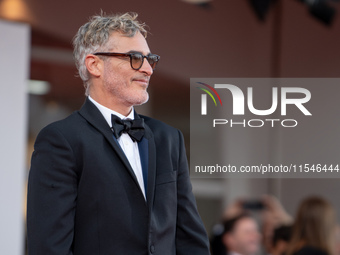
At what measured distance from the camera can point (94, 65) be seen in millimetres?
1881

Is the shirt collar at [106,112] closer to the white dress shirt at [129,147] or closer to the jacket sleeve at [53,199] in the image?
the white dress shirt at [129,147]

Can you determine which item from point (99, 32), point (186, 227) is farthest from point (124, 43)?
point (186, 227)

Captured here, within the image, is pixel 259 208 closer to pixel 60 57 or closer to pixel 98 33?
pixel 60 57

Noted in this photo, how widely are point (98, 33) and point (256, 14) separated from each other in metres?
3.93

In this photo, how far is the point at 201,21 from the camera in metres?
5.25

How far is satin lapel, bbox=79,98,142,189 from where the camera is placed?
177cm

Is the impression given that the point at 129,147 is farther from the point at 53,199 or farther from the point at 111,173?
the point at 53,199

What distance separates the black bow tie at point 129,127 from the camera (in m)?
1.83

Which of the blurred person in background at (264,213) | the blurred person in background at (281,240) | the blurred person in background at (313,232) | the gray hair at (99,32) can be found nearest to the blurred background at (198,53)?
the blurred person in background at (264,213)

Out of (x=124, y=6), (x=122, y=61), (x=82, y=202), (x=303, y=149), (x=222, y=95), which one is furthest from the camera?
(x=303, y=149)

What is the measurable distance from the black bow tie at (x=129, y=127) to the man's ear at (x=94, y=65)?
0.51 ft

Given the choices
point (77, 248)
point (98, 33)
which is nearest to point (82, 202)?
point (77, 248)

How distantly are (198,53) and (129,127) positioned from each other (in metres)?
3.42

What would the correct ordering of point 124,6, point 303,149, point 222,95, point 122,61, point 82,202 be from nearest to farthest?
point 82,202
point 122,61
point 124,6
point 222,95
point 303,149
